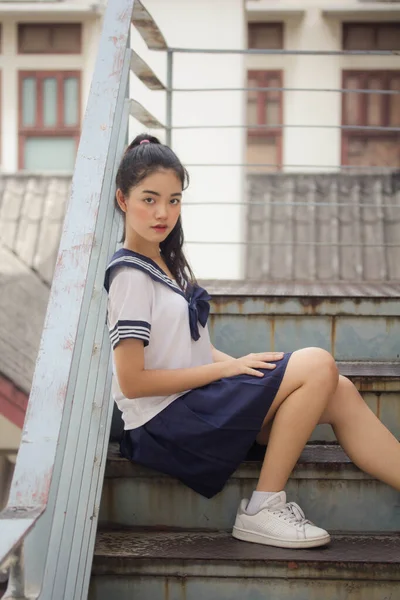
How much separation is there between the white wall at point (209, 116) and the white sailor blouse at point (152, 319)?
3467 millimetres

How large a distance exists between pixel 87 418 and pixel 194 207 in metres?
3.97

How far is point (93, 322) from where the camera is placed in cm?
222

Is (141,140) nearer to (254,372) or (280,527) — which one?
(254,372)

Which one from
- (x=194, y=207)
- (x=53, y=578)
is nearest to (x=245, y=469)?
(x=53, y=578)

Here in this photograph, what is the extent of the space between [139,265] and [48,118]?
8.63 metres

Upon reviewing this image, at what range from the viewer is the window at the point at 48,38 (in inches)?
405

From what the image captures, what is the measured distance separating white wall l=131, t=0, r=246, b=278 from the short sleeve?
362 cm

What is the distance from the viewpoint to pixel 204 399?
7.55 feet

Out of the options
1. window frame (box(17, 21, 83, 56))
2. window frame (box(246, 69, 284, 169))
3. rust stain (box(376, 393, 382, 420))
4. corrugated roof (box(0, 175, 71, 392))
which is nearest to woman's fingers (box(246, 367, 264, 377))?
rust stain (box(376, 393, 382, 420))

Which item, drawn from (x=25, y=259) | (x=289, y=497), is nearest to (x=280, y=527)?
(x=289, y=497)

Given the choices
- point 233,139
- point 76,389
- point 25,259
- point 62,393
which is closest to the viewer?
point 62,393

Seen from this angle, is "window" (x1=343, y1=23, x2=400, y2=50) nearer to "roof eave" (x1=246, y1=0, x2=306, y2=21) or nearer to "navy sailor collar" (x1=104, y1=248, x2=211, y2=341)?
"roof eave" (x1=246, y1=0, x2=306, y2=21)

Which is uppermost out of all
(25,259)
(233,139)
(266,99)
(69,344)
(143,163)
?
(266,99)

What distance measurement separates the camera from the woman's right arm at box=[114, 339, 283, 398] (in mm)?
2171
